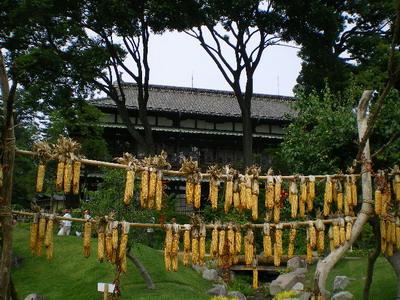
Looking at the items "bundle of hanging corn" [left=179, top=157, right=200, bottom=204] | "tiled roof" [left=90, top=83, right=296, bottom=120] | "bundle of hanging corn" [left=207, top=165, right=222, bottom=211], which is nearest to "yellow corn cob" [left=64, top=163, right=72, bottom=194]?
"bundle of hanging corn" [left=179, top=157, right=200, bottom=204]

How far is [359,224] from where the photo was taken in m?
6.48

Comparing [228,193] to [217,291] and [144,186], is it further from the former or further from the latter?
[217,291]

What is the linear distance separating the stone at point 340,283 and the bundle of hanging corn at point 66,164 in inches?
454

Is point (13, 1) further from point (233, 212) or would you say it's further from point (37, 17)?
point (233, 212)

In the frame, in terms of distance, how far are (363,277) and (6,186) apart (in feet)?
43.9

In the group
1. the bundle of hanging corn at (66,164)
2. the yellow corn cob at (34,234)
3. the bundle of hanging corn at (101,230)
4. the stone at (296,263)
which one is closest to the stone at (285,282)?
the stone at (296,263)

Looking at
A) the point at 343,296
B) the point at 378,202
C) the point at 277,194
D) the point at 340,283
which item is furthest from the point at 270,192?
the point at 340,283

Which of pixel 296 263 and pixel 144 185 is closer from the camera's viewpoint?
pixel 144 185

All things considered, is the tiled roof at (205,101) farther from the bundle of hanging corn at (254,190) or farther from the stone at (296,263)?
the bundle of hanging corn at (254,190)

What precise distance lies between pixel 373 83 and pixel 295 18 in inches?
210

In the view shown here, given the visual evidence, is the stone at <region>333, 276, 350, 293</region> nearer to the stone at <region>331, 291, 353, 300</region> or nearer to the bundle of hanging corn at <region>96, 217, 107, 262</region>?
the stone at <region>331, 291, 353, 300</region>

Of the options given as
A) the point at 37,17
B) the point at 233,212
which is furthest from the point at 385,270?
the point at 37,17

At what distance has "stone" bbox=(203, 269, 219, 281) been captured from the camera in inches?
698

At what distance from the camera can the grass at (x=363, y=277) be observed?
12.5 m
